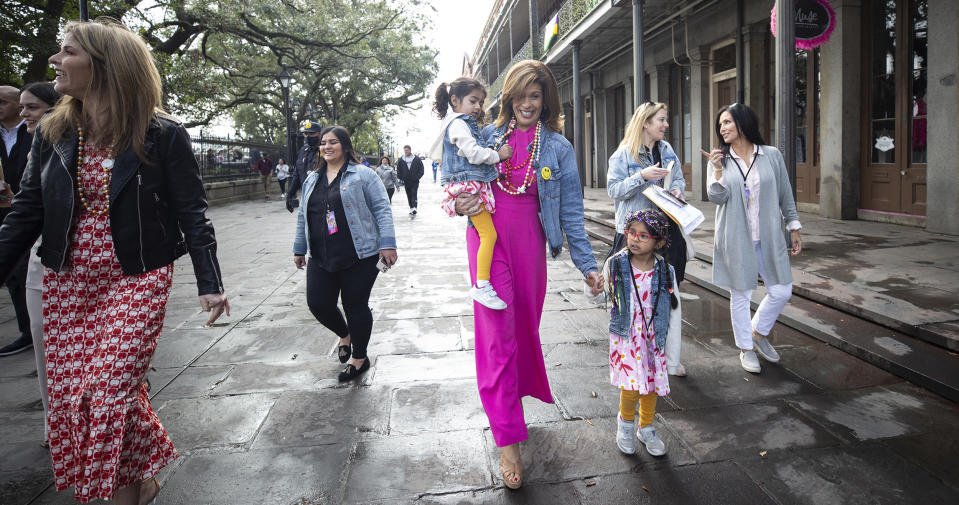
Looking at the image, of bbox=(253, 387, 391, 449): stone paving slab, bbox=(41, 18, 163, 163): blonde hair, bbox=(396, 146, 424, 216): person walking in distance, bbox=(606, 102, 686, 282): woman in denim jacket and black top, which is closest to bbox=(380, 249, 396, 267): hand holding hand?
bbox=(253, 387, 391, 449): stone paving slab

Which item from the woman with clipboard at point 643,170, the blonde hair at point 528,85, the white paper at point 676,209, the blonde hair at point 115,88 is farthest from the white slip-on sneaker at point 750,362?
the blonde hair at point 115,88

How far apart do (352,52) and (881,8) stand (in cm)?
2030

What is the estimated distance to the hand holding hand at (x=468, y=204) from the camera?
2916 millimetres

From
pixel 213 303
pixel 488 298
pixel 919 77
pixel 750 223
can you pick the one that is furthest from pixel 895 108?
pixel 213 303

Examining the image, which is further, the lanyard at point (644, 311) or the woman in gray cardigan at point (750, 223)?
the woman in gray cardigan at point (750, 223)

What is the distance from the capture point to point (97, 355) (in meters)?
2.28

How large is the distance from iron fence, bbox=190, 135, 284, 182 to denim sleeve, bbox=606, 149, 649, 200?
55.1 feet

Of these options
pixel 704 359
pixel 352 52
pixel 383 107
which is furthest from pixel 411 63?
pixel 704 359

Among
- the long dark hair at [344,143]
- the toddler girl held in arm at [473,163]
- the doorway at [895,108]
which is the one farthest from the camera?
the doorway at [895,108]

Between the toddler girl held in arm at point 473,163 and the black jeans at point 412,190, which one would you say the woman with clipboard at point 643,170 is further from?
the black jeans at point 412,190

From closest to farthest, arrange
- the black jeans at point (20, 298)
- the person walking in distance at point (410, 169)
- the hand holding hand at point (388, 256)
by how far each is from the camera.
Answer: the hand holding hand at point (388, 256) < the black jeans at point (20, 298) < the person walking in distance at point (410, 169)

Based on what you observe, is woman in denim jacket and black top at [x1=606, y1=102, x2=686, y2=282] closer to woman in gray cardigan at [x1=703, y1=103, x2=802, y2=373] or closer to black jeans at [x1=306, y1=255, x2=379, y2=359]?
woman in gray cardigan at [x1=703, y1=103, x2=802, y2=373]

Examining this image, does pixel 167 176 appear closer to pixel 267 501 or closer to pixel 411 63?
pixel 267 501

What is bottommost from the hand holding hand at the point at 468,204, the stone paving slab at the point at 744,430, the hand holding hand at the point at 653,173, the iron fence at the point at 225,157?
the stone paving slab at the point at 744,430
